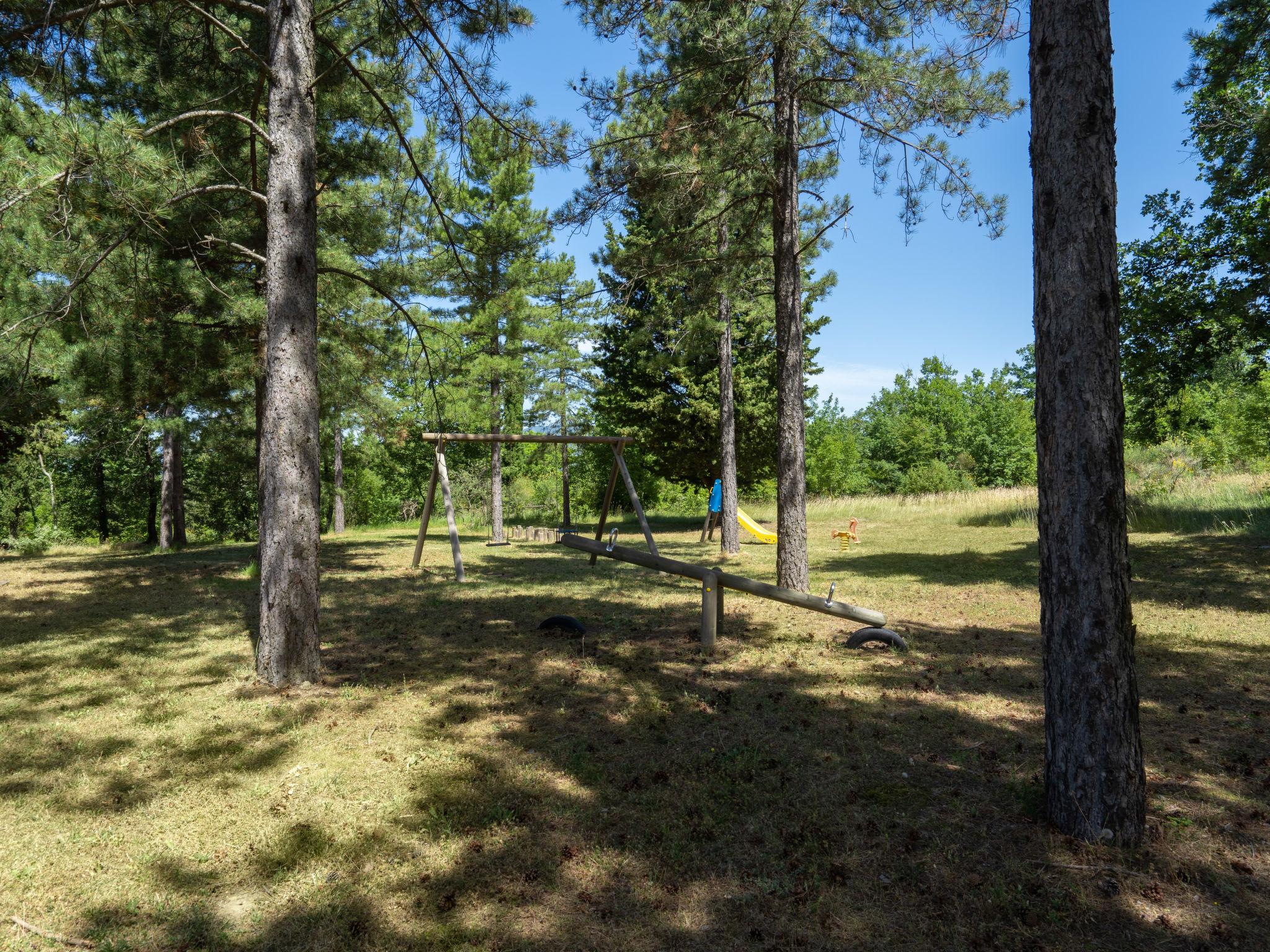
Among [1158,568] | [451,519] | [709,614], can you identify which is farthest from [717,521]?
[709,614]

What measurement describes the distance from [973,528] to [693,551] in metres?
9.24

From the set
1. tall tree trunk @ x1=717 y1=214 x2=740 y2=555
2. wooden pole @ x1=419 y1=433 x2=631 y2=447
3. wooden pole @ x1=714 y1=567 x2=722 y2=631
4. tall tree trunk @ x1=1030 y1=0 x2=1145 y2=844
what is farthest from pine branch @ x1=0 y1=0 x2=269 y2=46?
tall tree trunk @ x1=717 y1=214 x2=740 y2=555

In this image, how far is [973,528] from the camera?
1975cm

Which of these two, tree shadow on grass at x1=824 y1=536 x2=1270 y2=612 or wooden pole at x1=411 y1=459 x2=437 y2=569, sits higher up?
wooden pole at x1=411 y1=459 x2=437 y2=569

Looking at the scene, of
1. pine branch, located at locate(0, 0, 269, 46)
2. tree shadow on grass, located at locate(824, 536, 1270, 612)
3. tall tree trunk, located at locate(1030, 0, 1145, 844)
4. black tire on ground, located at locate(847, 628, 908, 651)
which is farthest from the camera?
tree shadow on grass, located at locate(824, 536, 1270, 612)

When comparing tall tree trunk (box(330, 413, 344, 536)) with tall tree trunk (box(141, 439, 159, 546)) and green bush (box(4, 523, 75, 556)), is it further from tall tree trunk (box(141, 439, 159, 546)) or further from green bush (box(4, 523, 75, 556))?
tall tree trunk (box(141, 439, 159, 546))

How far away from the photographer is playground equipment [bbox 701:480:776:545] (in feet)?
58.0

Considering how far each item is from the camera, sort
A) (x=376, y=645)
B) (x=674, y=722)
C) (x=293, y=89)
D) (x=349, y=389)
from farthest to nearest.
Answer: (x=349, y=389), (x=376, y=645), (x=293, y=89), (x=674, y=722)

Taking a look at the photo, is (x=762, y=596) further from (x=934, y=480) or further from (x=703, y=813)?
(x=934, y=480)

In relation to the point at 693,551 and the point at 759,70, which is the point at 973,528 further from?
the point at 759,70

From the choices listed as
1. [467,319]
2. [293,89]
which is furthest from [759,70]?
[467,319]

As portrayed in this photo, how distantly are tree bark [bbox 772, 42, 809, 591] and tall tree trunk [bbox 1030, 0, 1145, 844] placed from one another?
204 inches

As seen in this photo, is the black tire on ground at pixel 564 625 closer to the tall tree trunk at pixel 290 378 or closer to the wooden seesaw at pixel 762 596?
the wooden seesaw at pixel 762 596

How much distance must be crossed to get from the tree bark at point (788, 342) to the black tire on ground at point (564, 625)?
2661mm
